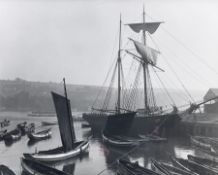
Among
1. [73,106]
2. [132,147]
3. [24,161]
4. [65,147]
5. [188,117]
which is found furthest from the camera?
[73,106]

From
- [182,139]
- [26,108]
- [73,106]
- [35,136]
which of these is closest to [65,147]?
[35,136]

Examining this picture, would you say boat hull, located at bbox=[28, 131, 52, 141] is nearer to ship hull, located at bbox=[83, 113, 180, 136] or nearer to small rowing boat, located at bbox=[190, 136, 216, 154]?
ship hull, located at bbox=[83, 113, 180, 136]

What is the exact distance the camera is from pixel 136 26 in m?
81.1

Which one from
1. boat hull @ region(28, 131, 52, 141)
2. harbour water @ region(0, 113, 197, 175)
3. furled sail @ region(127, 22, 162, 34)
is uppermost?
furled sail @ region(127, 22, 162, 34)

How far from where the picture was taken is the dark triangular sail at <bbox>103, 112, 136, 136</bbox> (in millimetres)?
56625

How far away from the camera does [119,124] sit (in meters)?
57.9

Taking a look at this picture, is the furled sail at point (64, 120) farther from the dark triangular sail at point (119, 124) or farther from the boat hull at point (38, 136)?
the boat hull at point (38, 136)

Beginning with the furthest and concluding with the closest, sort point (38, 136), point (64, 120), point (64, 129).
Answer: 1. point (38, 136)
2. point (64, 120)
3. point (64, 129)

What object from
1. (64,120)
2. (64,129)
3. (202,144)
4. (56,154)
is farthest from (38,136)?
(202,144)

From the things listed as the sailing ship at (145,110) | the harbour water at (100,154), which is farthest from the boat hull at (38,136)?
the sailing ship at (145,110)

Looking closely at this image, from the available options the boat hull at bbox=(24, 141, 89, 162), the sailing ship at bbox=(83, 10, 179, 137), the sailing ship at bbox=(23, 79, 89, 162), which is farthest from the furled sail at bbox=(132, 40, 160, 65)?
the sailing ship at bbox=(23, 79, 89, 162)

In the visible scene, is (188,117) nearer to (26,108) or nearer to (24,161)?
(24,161)

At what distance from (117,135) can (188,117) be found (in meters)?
19.1

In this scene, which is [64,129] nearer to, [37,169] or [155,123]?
[37,169]
